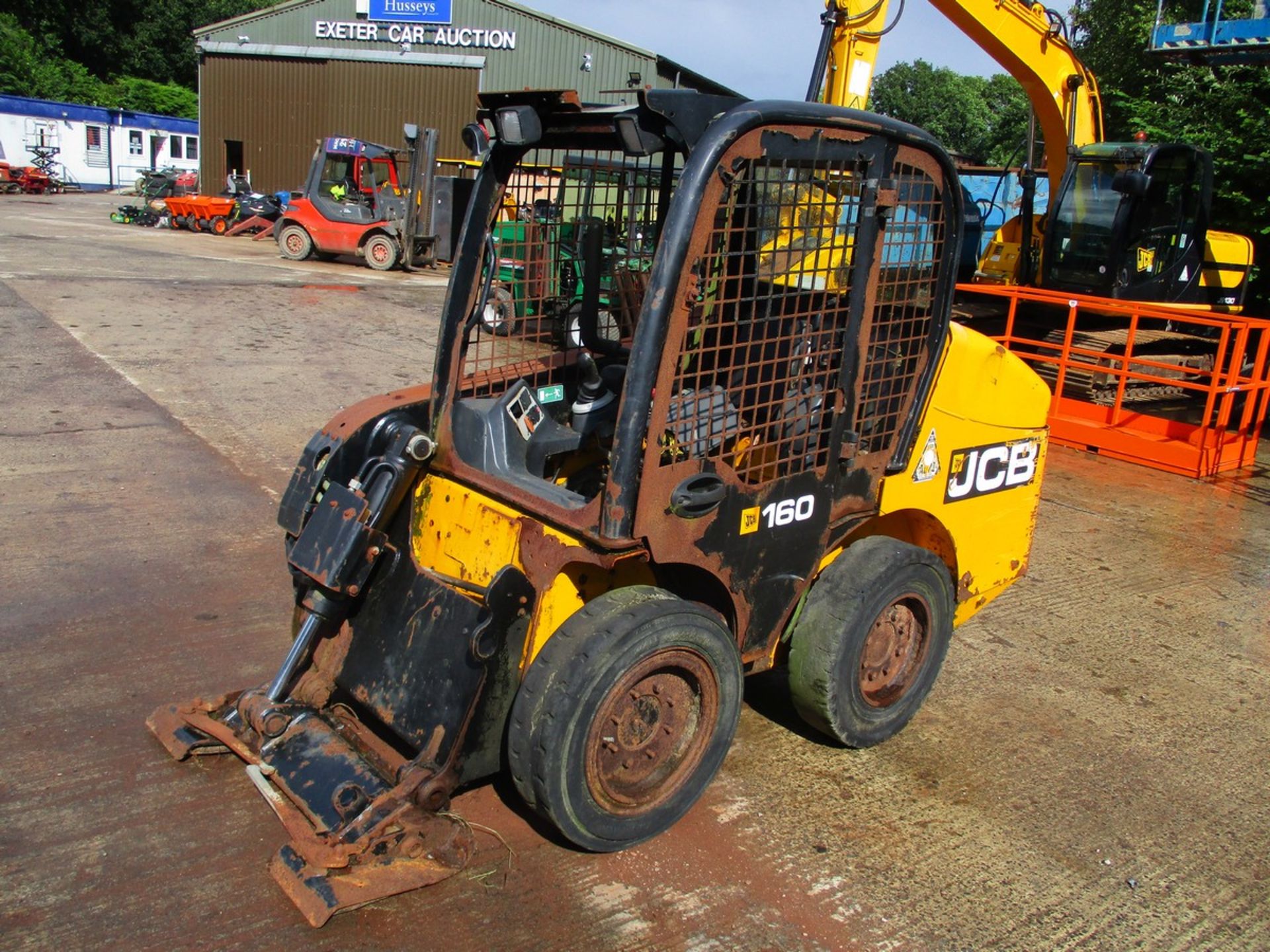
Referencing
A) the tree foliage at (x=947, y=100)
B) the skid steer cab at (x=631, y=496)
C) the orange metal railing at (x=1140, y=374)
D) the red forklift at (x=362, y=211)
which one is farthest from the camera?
the tree foliage at (x=947, y=100)

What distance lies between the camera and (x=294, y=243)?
20594 millimetres

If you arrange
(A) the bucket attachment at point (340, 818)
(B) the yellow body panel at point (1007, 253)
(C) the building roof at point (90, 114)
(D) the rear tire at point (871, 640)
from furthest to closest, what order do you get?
(C) the building roof at point (90, 114) → (B) the yellow body panel at point (1007, 253) → (D) the rear tire at point (871, 640) → (A) the bucket attachment at point (340, 818)

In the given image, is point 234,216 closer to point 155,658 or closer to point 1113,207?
point 1113,207

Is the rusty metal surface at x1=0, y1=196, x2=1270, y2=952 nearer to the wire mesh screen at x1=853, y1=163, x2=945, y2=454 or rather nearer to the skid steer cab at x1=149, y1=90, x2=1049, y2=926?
the skid steer cab at x1=149, y1=90, x2=1049, y2=926

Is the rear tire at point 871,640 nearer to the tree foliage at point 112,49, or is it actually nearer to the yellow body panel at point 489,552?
the yellow body panel at point 489,552

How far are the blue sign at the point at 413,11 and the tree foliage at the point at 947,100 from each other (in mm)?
41343

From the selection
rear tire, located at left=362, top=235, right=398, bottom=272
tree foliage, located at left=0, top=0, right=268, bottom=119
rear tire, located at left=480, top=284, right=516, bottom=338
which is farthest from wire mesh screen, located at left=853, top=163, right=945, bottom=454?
tree foliage, located at left=0, top=0, right=268, bottom=119

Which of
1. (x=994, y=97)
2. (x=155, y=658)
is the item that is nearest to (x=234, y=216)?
(x=155, y=658)

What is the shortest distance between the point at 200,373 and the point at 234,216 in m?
17.2

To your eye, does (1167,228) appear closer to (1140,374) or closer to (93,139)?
(1140,374)

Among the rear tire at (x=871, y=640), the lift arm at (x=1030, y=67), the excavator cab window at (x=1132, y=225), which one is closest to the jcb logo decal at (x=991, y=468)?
the rear tire at (x=871, y=640)

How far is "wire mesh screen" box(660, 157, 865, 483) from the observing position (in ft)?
10.4

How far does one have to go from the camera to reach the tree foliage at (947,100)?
68188 millimetres

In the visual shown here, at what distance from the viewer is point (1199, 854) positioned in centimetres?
362
